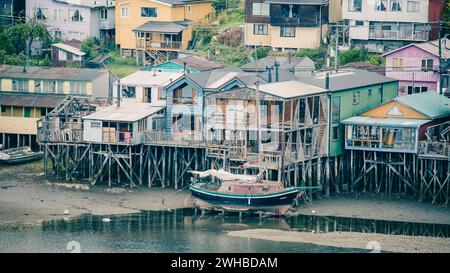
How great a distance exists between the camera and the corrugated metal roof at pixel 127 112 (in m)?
70.0

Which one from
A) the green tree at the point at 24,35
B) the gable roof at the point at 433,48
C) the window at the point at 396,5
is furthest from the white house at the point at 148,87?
the window at the point at 396,5

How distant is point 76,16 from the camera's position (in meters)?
95.5

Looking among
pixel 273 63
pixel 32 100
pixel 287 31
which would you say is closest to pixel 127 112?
pixel 32 100

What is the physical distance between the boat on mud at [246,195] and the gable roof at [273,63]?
16872 mm

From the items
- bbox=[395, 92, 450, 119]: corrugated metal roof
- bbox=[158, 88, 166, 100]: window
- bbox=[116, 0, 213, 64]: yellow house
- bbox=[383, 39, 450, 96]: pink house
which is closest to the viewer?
bbox=[395, 92, 450, 119]: corrugated metal roof

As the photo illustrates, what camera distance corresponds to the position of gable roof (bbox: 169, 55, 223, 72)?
79250mm

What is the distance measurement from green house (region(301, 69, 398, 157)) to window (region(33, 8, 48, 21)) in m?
27.8

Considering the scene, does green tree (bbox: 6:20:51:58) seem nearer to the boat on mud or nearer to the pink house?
the pink house

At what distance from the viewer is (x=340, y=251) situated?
5716 centimetres

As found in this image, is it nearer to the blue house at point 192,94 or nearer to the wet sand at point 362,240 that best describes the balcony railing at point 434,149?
the wet sand at point 362,240

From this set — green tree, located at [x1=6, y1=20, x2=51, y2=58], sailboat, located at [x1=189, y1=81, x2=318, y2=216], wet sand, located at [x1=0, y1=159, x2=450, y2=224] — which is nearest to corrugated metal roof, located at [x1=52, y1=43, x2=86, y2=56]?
green tree, located at [x1=6, y1=20, x2=51, y2=58]

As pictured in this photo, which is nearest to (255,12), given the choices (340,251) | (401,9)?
(401,9)

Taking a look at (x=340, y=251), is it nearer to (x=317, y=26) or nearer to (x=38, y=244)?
(x=38, y=244)

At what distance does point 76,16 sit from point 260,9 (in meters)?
13.7
